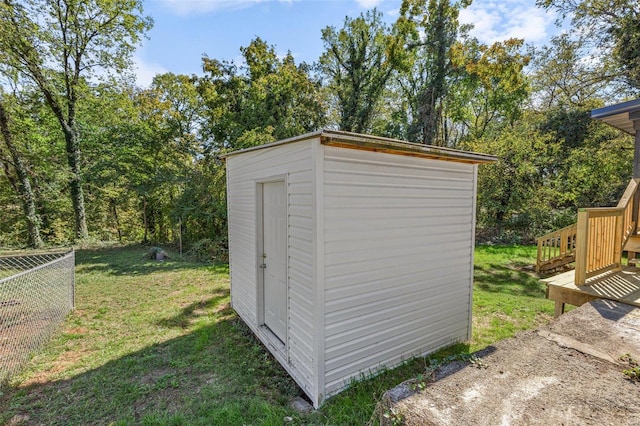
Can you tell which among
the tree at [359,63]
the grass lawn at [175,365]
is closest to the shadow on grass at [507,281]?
the grass lawn at [175,365]

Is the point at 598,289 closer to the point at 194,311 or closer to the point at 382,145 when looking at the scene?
the point at 382,145

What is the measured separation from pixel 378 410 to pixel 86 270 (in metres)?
9.14

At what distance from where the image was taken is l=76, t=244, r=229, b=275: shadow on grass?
8.06m

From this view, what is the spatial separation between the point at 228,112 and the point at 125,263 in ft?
23.8

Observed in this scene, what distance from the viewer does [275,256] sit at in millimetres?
3732

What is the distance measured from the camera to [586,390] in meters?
1.81

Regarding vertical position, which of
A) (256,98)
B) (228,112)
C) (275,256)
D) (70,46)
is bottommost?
(275,256)

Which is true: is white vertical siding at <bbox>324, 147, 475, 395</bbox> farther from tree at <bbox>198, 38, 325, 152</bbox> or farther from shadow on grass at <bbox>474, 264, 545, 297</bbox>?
tree at <bbox>198, 38, 325, 152</bbox>

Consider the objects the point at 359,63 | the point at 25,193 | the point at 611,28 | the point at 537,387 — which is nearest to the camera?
the point at 537,387

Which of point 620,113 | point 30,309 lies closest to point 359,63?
point 620,113

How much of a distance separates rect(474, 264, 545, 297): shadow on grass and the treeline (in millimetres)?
4308

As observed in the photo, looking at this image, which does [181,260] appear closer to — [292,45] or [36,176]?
[36,176]

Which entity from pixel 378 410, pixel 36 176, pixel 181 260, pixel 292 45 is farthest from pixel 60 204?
pixel 378 410

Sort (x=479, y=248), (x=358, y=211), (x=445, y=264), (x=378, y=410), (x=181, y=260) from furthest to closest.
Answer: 1. (x=479, y=248)
2. (x=181, y=260)
3. (x=445, y=264)
4. (x=358, y=211)
5. (x=378, y=410)
